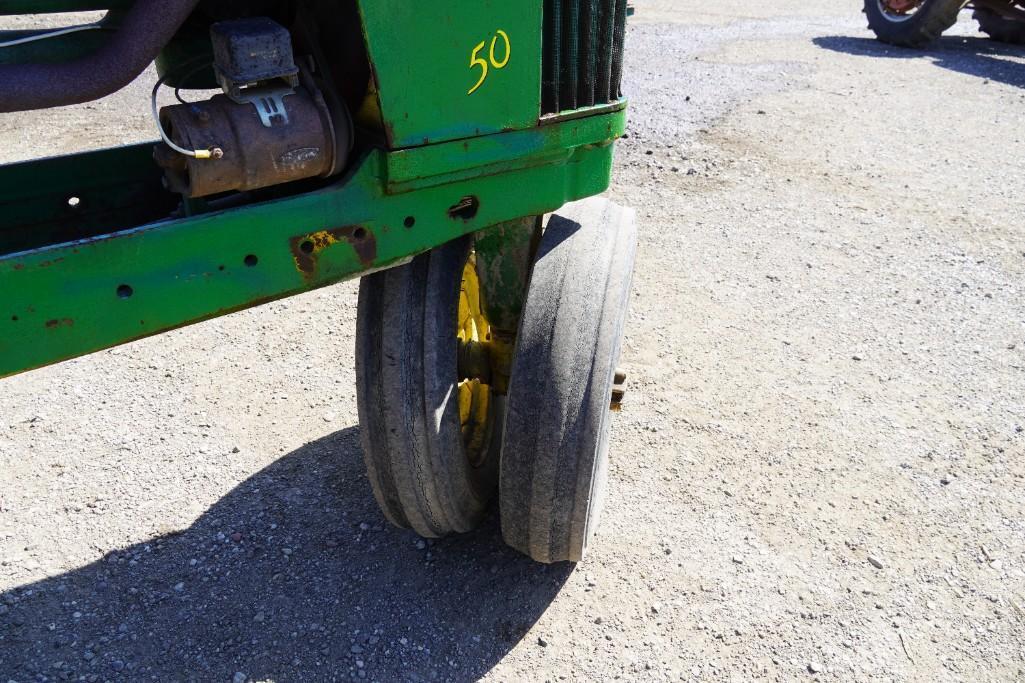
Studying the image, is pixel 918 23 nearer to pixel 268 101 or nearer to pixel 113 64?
pixel 268 101

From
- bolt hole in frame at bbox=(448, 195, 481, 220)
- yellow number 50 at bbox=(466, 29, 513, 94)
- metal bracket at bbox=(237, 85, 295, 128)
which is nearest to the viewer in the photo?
metal bracket at bbox=(237, 85, 295, 128)

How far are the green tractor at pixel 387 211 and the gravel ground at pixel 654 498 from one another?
291 mm

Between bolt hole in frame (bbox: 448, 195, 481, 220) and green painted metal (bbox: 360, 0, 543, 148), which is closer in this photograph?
green painted metal (bbox: 360, 0, 543, 148)

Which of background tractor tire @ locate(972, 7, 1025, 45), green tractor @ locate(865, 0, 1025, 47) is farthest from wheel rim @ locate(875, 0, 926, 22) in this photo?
background tractor tire @ locate(972, 7, 1025, 45)

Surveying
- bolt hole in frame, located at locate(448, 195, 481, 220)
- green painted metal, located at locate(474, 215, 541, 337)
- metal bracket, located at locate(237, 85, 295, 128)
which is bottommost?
green painted metal, located at locate(474, 215, 541, 337)

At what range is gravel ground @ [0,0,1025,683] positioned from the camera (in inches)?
89.6

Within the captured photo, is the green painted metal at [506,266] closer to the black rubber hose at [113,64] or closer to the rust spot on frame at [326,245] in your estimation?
the rust spot on frame at [326,245]

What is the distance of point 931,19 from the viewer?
819 cm

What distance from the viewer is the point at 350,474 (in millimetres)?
2852

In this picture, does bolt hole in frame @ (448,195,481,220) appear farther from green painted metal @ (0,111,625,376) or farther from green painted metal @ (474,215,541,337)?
green painted metal @ (474,215,541,337)

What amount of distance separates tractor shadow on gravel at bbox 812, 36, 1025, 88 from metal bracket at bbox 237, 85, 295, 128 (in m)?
7.27

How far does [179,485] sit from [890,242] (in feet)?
11.6

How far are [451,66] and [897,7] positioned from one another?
848 cm

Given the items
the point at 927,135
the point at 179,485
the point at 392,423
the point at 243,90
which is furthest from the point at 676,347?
the point at 927,135
